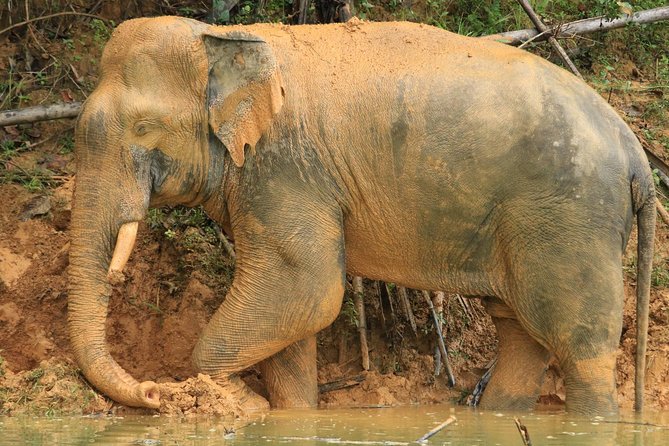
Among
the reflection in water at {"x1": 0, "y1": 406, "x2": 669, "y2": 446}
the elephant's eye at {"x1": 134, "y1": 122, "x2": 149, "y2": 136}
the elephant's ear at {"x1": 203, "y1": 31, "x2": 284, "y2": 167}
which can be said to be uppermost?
the elephant's ear at {"x1": 203, "y1": 31, "x2": 284, "y2": 167}

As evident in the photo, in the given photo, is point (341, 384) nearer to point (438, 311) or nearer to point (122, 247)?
point (438, 311)

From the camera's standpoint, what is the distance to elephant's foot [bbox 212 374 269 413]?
27.7 ft

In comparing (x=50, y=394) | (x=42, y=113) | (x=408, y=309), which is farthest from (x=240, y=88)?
(x=42, y=113)

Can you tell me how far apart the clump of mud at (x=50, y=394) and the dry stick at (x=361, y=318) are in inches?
84.4

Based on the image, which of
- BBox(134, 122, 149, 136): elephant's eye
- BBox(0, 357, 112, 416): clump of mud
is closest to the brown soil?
BBox(0, 357, 112, 416): clump of mud

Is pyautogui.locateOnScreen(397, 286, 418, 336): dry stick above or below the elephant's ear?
below

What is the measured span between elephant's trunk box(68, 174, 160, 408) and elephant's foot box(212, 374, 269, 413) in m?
0.43

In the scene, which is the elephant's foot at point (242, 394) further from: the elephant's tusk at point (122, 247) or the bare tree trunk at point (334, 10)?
the bare tree trunk at point (334, 10)

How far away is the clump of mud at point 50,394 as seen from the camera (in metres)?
8.16

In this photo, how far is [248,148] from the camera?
27.4 feet

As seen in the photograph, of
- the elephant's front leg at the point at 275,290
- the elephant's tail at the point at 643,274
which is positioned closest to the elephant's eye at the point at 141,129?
the elephant's front leg at the point at 275,290

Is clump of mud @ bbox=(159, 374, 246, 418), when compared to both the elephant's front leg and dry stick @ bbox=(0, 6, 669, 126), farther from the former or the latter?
dry stick @ bbox=(0, 6, 669, 126)

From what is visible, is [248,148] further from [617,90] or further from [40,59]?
[617,90]

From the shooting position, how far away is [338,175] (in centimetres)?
847
